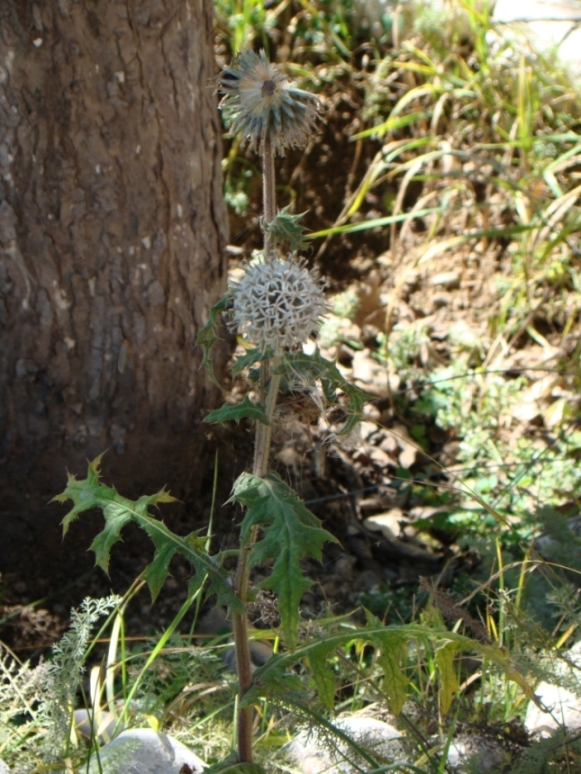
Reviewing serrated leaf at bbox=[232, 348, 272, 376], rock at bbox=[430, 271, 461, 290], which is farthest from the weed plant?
rock at bbox=[430, 271, 461, 290]

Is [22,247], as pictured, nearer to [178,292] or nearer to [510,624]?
[178,292]

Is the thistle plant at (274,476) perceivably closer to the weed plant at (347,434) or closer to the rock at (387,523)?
the weed plant at (347,434)

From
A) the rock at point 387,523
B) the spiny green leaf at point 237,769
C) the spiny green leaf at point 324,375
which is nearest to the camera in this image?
the spiny green leaf at point 324,375

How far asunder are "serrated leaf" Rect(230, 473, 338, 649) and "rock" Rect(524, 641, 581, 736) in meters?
0.75

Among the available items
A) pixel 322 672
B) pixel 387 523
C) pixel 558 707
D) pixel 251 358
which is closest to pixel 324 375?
pixel 251 358

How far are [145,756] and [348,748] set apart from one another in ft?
1.47

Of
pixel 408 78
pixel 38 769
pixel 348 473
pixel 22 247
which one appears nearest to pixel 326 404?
pixel 38 769

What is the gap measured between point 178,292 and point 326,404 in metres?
1.05

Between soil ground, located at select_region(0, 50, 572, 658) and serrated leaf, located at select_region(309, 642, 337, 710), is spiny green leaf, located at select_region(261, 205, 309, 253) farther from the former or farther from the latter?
serrated leaf, located at select_region(309, 642, 337, 710)

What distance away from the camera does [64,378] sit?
2.49m

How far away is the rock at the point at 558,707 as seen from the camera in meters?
1.89

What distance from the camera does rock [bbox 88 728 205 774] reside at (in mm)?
1751

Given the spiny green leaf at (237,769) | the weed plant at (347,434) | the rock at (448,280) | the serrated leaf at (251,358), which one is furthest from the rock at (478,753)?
the rock at (448,280)

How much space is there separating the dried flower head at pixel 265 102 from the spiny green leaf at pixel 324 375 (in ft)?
1.29
